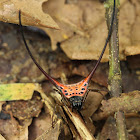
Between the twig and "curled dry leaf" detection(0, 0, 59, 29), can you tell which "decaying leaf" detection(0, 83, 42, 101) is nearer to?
"curled dry leaf" detection(0, 0, 59, 29)

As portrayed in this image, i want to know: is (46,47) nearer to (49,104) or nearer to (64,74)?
(64,74)

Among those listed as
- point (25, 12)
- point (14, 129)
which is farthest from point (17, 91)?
point (25, 12)

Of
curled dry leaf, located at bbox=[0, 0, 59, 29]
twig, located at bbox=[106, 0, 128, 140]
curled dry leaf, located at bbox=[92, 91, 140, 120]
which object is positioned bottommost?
curled dry leaf, located at bbox=[92, 91, 140, 120]

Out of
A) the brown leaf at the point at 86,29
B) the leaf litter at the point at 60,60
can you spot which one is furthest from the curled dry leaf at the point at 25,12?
the brown leaf at the point at 86,29

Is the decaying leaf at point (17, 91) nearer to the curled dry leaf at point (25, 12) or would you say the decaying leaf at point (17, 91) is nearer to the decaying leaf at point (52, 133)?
the decaying leaf at point (52, 133)

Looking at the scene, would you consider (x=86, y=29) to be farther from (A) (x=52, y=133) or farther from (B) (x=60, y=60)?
(A) (x=52, y=133)

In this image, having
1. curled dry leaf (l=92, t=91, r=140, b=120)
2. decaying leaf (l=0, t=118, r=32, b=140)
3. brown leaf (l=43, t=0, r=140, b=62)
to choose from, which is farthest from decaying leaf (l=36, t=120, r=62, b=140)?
brown leaf (l=43, t=0, r=140, b=62)
